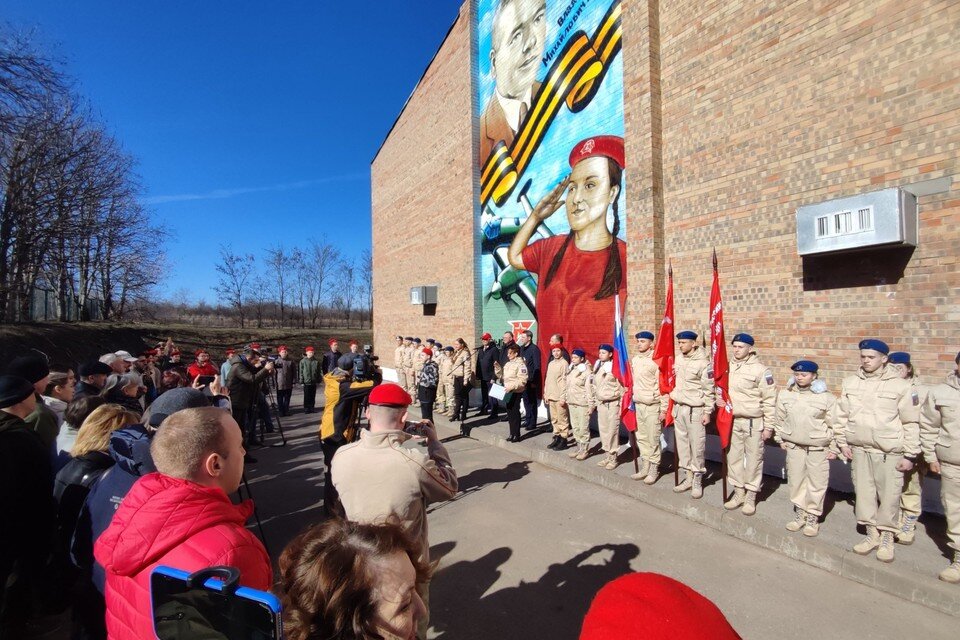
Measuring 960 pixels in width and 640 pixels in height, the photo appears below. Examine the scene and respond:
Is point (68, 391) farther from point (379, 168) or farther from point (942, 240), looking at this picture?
point (379, 168)

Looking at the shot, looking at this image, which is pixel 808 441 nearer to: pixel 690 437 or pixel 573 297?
pixel 690 437

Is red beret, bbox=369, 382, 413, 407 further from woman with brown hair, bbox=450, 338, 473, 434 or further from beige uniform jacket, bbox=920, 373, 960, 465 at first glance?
woman with brown hair, bbox=450, 338, 473, 434

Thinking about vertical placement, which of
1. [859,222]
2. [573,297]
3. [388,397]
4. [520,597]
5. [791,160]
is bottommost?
[520,597]

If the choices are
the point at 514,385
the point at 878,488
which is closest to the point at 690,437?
the point at 878,488

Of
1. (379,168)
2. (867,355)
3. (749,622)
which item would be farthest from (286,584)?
(379,168)

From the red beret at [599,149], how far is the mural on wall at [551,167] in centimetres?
2

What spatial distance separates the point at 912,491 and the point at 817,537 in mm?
1013

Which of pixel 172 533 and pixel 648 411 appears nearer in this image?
pixel 172 533

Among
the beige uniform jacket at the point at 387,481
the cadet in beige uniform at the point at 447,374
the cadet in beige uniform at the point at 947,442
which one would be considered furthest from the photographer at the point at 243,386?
the cadet in beige uniform at the point at 947,442

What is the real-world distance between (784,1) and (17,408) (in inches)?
373

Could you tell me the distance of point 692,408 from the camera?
19.8 feet

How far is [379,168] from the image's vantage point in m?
19.2

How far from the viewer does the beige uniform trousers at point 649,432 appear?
6.48 m

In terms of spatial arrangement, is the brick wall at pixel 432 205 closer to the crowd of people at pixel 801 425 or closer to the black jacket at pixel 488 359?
the black jacket at pixel 488 359
